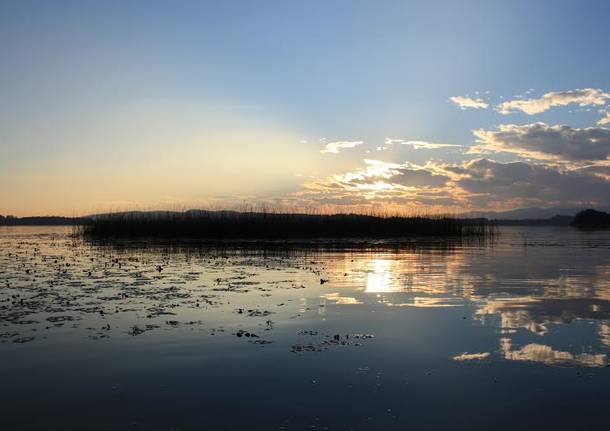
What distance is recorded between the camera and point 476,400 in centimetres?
650

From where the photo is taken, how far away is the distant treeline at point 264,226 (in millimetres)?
51094

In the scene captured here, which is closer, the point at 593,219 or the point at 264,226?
the point at 264,226

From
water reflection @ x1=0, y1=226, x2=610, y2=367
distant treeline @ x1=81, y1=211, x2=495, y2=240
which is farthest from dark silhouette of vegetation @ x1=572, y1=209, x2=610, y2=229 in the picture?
water reflection @ x1=0, y1=226, x2=610, y2=367

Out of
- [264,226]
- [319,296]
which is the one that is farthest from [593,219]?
[319,296]

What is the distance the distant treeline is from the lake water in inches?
1318

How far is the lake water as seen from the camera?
6051mm

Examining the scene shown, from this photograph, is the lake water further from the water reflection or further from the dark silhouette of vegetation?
the dark silhouette of vegetation

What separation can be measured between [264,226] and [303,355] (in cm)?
4271

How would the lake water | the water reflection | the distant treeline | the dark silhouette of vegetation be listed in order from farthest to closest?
1. the dark silhouette of vegetation
2. the distant treeline
3. the water reflection
4. the lake water

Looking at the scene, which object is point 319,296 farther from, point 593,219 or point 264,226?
point 593,219

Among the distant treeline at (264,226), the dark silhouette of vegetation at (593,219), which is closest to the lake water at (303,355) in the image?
the distant treeline at (264,226)

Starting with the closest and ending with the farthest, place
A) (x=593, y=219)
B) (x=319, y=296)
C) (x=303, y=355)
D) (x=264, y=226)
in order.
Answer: (x=303, y=355) → (x=319, y=296) → (x=264, y=226) → (x=593, y=219)

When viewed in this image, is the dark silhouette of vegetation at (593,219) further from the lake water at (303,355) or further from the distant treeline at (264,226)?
the lake water at (303,355)

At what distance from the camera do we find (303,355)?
855 centimetres
